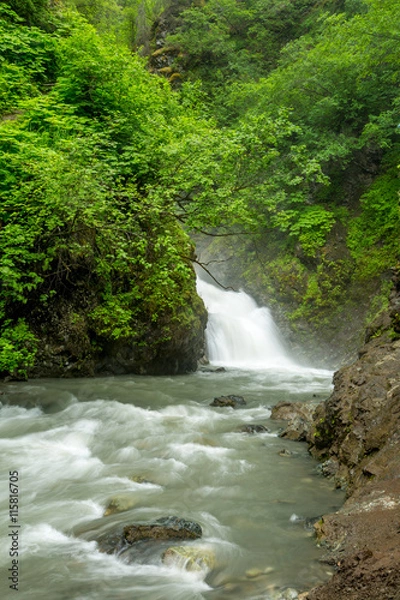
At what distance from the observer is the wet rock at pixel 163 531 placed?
3.45 m

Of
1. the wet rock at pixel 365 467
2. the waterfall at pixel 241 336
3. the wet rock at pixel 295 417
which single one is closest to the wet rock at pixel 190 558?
the wet rock at pixel 365 467

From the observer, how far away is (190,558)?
3260mm

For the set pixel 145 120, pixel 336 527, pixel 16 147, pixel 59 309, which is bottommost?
pixel 336 527

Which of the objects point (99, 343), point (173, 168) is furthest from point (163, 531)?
point (99, 343)

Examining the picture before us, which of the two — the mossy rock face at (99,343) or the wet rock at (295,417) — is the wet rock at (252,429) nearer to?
the wet rock at (295,417)

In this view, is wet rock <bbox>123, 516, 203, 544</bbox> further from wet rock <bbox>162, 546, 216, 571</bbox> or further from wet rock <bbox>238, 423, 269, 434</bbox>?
wet rock <bbox>238, 423, 269, 434</bbox>

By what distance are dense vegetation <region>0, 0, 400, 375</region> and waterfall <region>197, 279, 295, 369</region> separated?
115cm

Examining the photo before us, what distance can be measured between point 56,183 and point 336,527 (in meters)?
5.28

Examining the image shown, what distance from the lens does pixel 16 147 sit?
7.12 meters

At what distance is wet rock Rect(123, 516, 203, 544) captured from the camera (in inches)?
136

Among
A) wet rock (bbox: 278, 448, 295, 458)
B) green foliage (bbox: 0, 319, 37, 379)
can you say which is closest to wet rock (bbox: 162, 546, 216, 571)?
wet rock (bbox: 278, 448, 295, 458)

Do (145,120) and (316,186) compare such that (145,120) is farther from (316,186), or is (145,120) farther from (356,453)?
(316,186)

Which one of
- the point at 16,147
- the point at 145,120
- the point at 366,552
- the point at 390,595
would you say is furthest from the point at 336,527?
the point at 145,120

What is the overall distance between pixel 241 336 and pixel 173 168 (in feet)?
28.0
